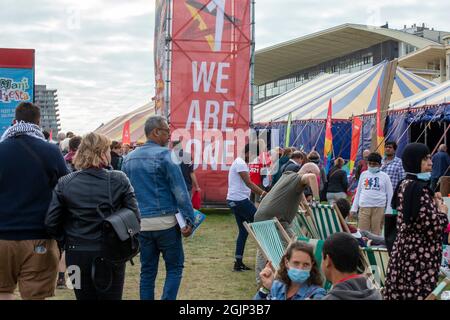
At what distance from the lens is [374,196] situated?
8773 mm

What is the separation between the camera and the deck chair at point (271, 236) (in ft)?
19.2

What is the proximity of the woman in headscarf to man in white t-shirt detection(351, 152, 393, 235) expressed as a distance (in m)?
4.14

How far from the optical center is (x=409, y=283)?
4.54 m

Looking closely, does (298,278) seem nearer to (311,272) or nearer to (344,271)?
(311,272)

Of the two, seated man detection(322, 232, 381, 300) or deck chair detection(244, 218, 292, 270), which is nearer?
seated man detection(322, 232, 381, 300)

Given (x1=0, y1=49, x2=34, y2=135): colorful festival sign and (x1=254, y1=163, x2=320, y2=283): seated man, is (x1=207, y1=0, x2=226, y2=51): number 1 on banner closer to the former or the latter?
(x1=0, y1=49, x2=34, y2=135): colorful festival sign

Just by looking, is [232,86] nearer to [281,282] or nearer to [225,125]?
[225,125]

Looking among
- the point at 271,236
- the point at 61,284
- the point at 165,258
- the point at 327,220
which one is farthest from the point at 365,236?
the point at 61,284

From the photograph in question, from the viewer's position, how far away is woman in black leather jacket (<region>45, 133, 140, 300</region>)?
4.18 m

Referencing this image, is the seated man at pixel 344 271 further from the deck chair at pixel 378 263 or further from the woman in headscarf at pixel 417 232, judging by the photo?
the deck chair at pixel 378 263

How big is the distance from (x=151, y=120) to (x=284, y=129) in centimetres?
1865

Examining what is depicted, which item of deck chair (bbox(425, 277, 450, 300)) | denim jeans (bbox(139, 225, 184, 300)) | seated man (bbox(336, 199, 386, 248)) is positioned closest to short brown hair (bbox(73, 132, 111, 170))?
denim jeans (bbox(139, 225, 184, 300))

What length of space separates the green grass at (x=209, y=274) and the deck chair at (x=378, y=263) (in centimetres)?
145
